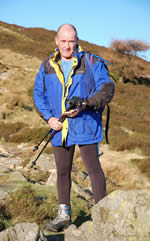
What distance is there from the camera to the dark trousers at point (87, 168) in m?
2.59

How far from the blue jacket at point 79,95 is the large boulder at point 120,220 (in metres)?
0.62

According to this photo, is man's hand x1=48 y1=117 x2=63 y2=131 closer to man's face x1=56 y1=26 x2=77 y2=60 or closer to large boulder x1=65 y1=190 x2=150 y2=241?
man's face x1=56 y1=26 x2=77 y2=60

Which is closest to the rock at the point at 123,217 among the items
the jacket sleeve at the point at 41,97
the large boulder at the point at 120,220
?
the large boulder at the point at 120,220

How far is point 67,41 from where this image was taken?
265 cm

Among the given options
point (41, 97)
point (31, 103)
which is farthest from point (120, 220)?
point (31, 103)

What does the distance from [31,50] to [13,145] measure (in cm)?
1631

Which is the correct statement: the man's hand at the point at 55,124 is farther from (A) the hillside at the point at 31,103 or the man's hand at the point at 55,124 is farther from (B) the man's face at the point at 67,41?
(A) the hillside at the point at 31,103

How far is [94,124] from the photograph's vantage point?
263 cm

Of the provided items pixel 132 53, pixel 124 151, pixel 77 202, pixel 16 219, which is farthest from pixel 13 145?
pixel 132 53

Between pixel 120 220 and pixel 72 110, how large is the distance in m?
0.98

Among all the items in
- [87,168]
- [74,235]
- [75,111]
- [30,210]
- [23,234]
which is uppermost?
[75,111]

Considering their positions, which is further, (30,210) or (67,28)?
(30,210)

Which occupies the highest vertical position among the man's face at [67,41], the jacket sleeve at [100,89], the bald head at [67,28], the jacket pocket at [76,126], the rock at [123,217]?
the bald head at [67,28]

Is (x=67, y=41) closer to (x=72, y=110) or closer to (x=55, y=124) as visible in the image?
(x=72, y=110)
